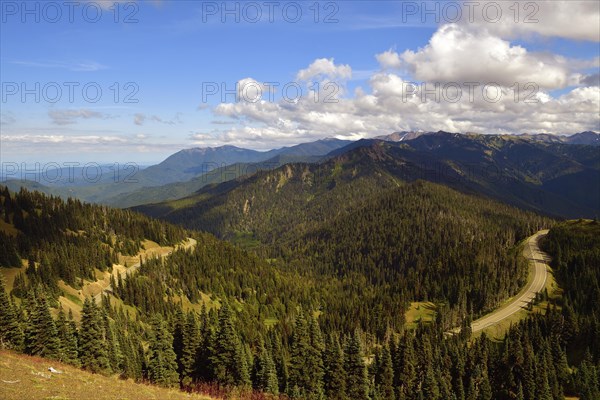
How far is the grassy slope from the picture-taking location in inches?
1449

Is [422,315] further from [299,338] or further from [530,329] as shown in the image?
[299,338]

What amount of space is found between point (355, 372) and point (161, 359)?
43.4 m

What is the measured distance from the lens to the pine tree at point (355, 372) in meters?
85.3

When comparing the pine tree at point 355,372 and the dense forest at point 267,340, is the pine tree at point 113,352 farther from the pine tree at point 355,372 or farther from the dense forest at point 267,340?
the pine tree at point 355,372

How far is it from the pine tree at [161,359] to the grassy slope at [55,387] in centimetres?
2690

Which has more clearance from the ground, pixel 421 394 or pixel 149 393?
pixel 149 393

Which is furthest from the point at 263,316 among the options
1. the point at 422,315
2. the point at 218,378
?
the point at 218,378

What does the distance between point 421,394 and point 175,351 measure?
68.8m

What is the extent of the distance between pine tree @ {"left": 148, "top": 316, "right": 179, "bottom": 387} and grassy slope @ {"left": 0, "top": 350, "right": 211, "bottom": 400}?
88.3 feet

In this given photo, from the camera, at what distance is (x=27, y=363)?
4800 cm

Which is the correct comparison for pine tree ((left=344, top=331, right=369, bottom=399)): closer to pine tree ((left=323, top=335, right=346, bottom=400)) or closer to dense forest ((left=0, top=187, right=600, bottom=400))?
dense forest ((left=0, top=187, right=600, bottom=400))

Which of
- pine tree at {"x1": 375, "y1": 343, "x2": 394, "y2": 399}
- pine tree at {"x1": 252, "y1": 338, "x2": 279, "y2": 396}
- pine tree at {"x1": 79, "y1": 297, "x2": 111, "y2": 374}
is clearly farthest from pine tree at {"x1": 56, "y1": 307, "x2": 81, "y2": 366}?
pine tree at {"x1": 375, "y1": 343, "x2": 394, "y2": 399}

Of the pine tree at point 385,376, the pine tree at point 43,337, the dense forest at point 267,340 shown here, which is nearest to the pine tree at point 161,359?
the dense forest at point 267,340

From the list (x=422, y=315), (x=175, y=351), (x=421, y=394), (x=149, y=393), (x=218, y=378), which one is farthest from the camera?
(x=422, y=315)
